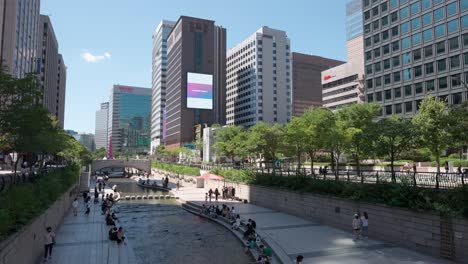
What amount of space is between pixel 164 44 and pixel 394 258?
185019mm

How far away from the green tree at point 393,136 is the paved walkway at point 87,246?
23.3 meters

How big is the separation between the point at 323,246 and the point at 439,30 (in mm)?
61624

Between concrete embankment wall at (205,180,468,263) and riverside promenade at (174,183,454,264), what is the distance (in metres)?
0.49

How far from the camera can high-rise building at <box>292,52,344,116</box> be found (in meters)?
190

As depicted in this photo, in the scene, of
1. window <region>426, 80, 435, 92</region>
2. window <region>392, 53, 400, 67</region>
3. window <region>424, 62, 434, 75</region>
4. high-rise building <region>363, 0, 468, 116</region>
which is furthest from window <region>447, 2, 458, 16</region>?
window <region>426, 80, 435, 92</region>

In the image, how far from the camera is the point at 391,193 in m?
22.2

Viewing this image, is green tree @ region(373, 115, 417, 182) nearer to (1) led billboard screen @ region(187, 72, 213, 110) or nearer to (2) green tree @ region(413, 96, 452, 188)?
(2) green tree @ region(413, 96, 452, 188)

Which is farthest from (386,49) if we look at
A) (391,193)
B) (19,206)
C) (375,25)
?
(19,206)

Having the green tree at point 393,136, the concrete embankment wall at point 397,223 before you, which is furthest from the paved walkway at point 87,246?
the green tree at point 393,136

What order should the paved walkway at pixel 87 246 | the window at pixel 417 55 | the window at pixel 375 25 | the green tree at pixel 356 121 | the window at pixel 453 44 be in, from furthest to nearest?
the window at pixel 375 25
the window at pixel 417 55
the window at pixel 453 44
the green tree at pixel 356 121
the paved walkway at pixel 87 246

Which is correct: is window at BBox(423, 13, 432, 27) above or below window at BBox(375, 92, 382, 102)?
above

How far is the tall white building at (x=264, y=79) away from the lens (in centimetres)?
15288

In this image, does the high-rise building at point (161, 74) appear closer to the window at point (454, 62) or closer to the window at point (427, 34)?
the window at point (427, 34)

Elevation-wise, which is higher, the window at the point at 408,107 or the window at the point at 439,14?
the window at the point at 439,14
